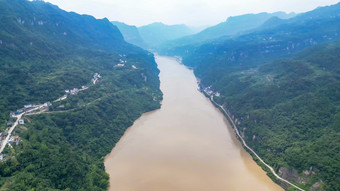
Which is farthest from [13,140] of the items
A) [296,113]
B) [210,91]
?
[210,91]

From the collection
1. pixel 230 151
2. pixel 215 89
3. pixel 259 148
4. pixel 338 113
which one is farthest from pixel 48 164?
pixel 215 89

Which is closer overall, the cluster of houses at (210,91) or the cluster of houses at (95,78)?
the cluster of houses at (95,78)

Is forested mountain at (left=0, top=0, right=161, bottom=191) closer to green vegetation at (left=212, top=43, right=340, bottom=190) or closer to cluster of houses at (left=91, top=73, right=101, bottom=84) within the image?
cluster of houses at (left=91, top=73, right=101, bottom=84)

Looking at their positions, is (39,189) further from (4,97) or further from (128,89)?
(128,89)

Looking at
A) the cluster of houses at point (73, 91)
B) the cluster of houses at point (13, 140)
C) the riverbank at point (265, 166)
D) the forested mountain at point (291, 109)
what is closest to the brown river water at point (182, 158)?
the riverbank at point (265, 166)

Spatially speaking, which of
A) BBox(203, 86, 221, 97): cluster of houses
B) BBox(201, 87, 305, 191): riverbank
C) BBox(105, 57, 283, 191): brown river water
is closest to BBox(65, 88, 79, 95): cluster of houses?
BBox(105, 57, 283, 191): brown river water

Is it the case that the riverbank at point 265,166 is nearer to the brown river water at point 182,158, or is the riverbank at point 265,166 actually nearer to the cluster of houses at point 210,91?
the brown river water at point 182,158

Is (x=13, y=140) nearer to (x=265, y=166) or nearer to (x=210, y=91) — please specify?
(x=265, y=166)
